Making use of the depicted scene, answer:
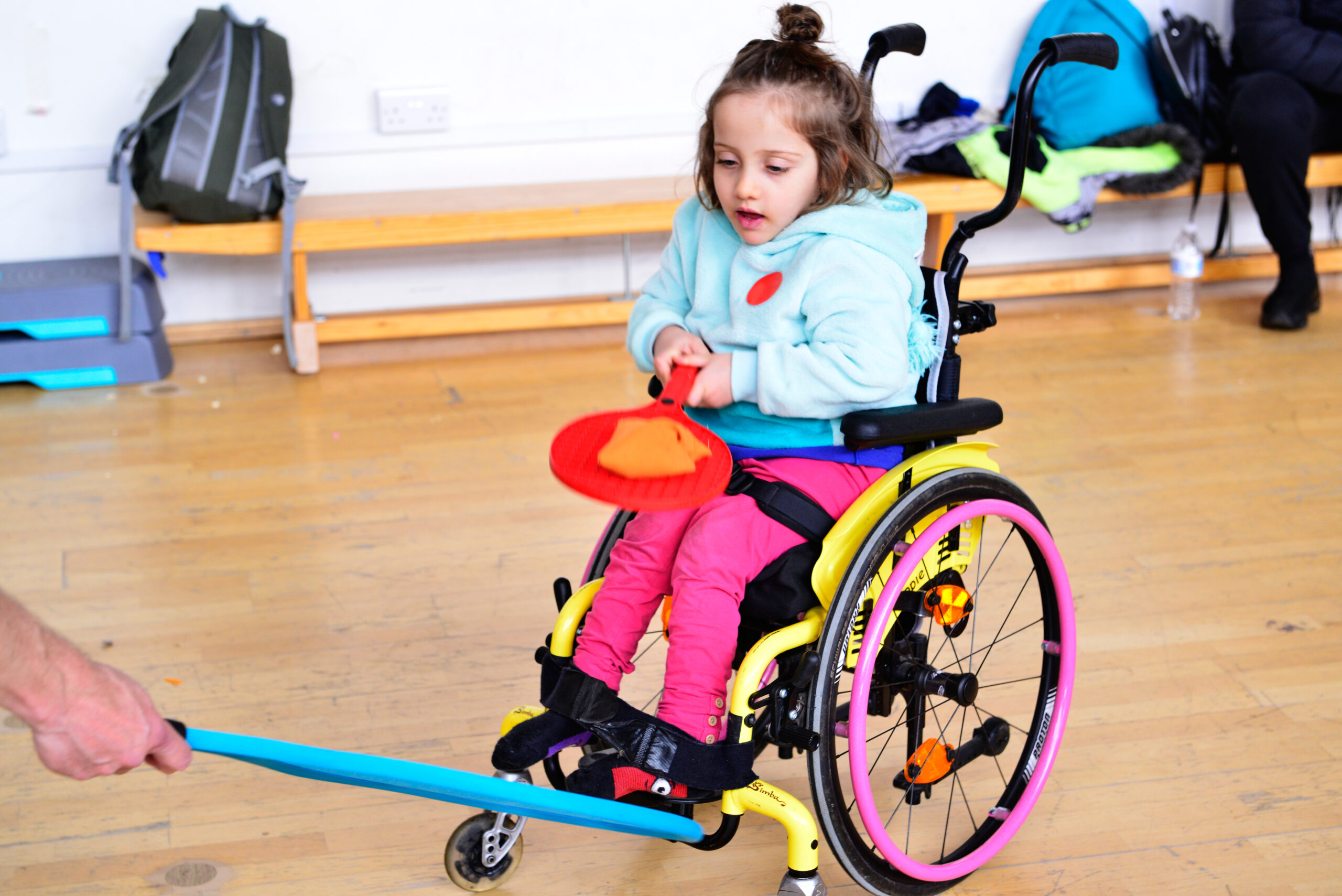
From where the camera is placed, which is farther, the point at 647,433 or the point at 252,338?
the point at 252,338

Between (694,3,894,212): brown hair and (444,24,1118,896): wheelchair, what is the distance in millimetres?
110

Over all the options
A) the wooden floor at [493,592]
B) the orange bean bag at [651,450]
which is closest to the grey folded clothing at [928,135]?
the wooden floor at [493,592]

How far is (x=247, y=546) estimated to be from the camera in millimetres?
2258

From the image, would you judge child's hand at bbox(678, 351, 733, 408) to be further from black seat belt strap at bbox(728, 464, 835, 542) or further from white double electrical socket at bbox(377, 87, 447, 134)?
white double electrical socket at bbox(377, 87, 447, 134)

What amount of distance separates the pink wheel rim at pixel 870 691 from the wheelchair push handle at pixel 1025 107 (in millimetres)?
281

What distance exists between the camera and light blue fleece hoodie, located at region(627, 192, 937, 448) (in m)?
1.27

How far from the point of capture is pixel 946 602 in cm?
135

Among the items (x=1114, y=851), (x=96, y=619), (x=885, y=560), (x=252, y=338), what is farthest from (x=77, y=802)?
(x=252, y=338)

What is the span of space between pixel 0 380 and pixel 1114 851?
2.79 meters

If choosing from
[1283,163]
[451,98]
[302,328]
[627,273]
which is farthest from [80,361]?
[1283,163]

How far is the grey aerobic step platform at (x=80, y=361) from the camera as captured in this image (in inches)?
119

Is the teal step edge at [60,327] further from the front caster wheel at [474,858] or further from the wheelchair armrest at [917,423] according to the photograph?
the wheelchair armrest at [917,423]

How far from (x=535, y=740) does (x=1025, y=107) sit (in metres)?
0.83

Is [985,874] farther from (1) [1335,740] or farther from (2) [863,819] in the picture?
(1) [1335,740]
